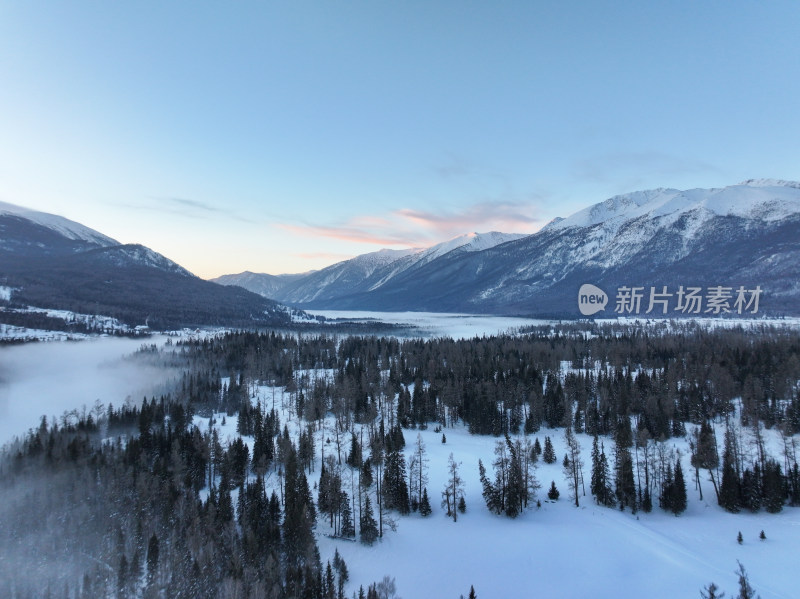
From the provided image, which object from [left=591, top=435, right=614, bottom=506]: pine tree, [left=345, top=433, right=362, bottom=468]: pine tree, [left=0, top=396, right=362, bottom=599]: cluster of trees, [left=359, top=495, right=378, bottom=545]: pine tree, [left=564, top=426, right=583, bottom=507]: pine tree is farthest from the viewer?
[left=345, top=433, right=362, bottom=468]: pine tree

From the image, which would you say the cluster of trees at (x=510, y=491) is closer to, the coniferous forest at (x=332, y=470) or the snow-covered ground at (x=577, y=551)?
the coniferous forest at (x=332, y=470)

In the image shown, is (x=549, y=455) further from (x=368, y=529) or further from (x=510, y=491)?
(x=368, y=529)

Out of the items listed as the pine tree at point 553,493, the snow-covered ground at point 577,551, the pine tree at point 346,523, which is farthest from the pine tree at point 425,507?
the pine tree at point 553,493

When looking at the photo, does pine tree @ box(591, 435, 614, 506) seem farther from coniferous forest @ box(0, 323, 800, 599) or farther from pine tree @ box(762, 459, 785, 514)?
pine tree @ box(762, 459, 785, 514)

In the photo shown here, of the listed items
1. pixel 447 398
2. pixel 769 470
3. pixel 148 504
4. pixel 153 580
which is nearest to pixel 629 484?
pixel 769 470

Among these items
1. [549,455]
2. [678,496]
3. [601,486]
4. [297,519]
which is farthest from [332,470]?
[678,496]

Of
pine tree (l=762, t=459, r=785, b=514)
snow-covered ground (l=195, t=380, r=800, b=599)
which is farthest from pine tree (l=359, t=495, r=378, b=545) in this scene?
pine tree (l=762, t=459, r=785, b=514)

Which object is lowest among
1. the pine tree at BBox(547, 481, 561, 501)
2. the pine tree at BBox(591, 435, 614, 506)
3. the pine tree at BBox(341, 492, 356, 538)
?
the pine tree at BBox(341, 492, 356, 538)

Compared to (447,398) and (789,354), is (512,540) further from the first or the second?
(789,354)

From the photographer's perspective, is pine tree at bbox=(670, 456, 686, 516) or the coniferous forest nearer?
the coniferous forest
